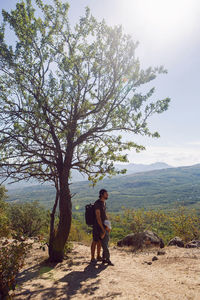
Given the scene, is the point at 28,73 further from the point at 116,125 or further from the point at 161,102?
the point at 161,102

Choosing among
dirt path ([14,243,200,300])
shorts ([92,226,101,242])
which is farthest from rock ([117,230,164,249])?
shorts ([92,226,101,242])

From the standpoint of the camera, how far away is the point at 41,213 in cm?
3170

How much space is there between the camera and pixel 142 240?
1191 cm

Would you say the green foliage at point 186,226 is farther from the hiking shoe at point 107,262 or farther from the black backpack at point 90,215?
the black backpack at point 90,215

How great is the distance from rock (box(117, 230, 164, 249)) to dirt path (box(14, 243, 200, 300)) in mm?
2511

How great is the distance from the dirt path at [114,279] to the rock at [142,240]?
2511 mm

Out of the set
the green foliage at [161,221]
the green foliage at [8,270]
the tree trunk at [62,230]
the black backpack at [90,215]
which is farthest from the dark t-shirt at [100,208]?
the green foliage at [161,221]

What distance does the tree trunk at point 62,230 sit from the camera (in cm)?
851

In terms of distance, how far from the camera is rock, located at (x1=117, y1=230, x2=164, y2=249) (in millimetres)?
11814

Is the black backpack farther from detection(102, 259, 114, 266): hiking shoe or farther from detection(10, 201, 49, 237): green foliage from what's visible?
detection(10, 201, 49, 237): green foliage

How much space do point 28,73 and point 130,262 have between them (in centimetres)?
911

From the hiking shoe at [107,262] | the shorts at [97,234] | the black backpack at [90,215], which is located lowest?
the hiking shoe at [107,262]

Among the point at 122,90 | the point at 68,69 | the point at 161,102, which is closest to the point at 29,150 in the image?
the point at 68,69

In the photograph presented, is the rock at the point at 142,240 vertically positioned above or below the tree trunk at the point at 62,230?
below
